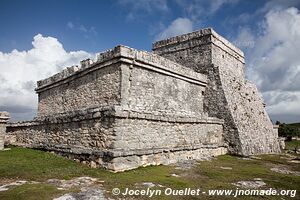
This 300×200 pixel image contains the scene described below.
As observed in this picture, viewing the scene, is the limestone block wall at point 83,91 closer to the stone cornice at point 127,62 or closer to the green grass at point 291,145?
the stone cornice at point 127,62

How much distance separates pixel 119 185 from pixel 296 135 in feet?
124

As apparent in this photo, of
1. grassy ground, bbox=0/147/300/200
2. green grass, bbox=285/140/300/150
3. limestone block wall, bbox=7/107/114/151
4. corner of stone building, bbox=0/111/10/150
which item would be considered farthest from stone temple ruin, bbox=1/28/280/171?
green grass, bbox=285/140/300/150

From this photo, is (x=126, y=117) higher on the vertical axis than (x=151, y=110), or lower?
lower

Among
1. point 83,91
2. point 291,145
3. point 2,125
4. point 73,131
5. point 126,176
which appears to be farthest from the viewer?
point 291,145

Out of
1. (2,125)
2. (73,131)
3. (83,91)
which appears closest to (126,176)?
(73,131)

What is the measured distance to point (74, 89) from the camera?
13562mm

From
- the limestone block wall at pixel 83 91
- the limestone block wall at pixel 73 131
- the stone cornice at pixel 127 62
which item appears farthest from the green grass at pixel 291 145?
the limestone block wall at pixel 73 131

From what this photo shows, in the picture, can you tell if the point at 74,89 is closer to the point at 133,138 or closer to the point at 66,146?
the point at 66,146

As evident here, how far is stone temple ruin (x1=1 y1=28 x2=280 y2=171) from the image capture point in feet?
31.1

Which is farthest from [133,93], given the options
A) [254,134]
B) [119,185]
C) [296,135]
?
[296,135]

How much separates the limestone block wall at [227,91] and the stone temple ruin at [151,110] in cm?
6

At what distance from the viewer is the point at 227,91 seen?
15977mm

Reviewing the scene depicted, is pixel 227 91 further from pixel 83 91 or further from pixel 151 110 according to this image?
pixel 83 91

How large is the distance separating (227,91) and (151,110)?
6230mm
